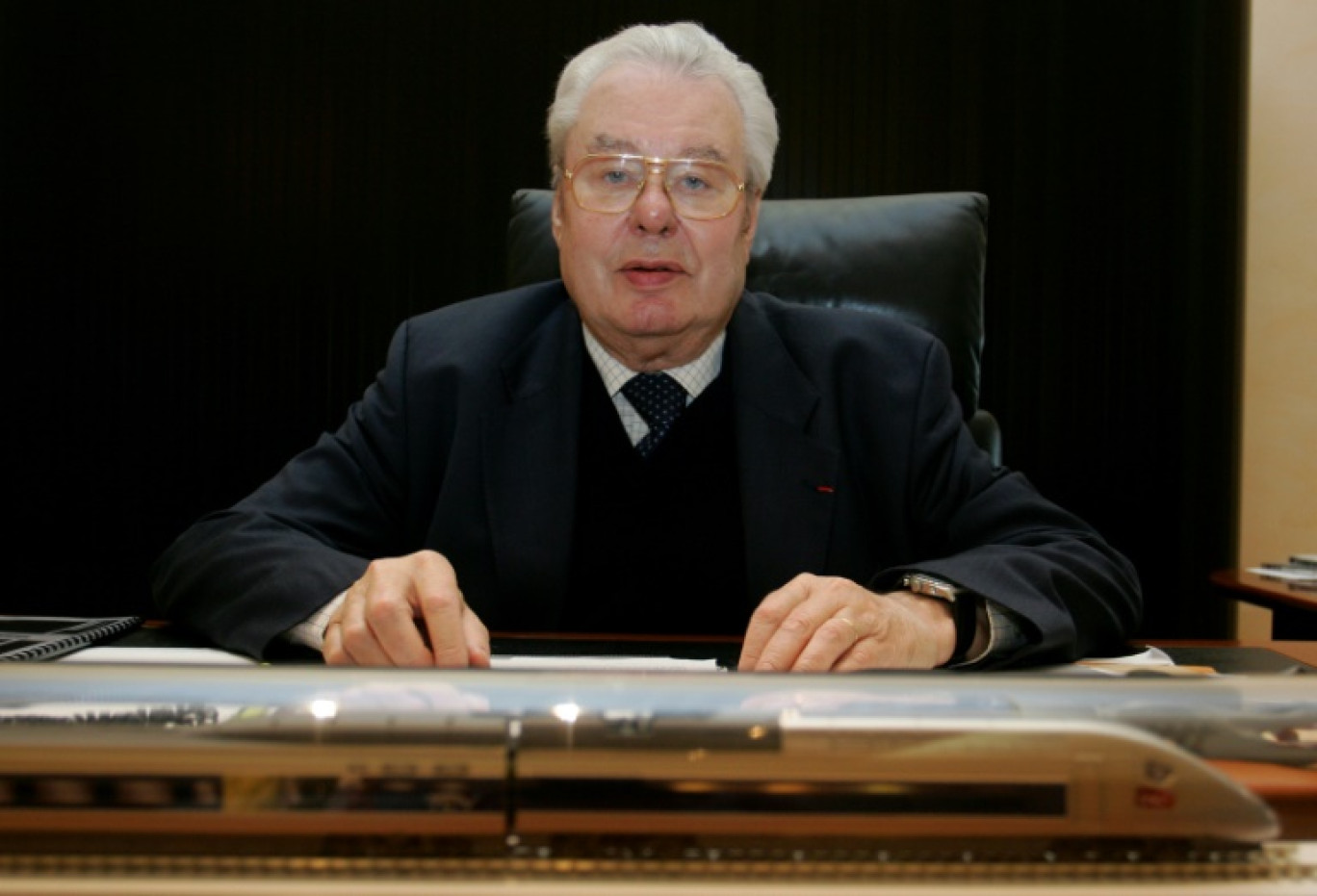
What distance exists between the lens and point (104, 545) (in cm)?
306

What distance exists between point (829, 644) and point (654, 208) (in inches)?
31.3

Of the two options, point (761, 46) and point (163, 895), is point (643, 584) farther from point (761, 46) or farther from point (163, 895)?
point (761, 46)

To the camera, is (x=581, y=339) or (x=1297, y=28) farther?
(x=1297, y=28)

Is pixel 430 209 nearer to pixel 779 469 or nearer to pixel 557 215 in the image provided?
pixel 557 215

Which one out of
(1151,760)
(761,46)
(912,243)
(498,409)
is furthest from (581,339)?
(761,46)

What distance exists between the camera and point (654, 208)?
142 centimetres

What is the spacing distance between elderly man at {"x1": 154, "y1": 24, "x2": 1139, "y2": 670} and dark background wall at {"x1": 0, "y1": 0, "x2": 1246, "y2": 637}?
1466 mm

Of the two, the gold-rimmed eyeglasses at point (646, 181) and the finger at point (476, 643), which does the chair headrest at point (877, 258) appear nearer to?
the gold-rimmed eyeglasses at point (646, 181)

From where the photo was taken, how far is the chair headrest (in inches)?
64.4

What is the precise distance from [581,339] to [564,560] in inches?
13.3

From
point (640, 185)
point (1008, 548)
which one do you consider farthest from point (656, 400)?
point (1008, 548)

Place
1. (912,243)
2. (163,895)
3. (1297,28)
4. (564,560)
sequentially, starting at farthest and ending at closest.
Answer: (1297,28), (912,243), (564,560), (163,895)

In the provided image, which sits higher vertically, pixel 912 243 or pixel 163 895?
pixel 912 243

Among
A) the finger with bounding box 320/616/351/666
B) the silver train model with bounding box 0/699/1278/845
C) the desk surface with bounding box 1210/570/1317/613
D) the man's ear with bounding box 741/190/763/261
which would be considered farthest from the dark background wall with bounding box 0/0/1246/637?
the silver train model with bounding box 0/699/1278/845
